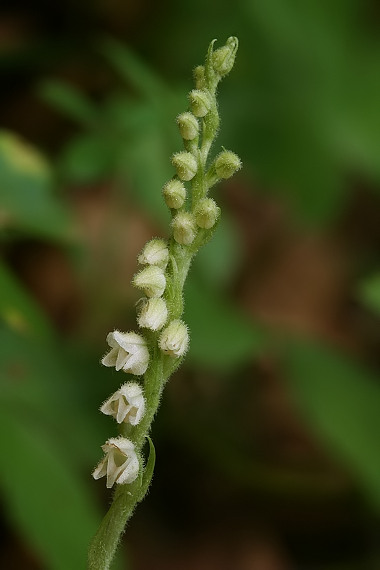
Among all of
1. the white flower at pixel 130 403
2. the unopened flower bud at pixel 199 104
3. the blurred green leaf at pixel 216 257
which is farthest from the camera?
the blurred green leaf at pixel 216 257

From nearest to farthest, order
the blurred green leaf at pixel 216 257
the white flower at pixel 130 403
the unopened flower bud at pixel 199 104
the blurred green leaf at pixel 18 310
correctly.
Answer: the white flower at pixel 130 403 → the unopened flower bud at pixel 199 104 → the blurred green leaf at pixel 18 310 → the blurred green leaf at pixel 216 257

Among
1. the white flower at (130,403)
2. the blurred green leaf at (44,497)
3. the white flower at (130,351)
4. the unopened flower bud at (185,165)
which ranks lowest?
the blurred green leaf at (44,497)

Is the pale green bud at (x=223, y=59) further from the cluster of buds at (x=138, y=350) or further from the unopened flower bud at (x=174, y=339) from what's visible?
the unopened flower bud at (x=174, y=339)

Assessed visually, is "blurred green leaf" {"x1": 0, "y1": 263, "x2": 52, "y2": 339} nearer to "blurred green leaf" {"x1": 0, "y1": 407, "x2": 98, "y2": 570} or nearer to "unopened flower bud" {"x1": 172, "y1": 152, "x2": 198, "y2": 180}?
"blurred green leaf" {"x1": 0, "y1": 407, "x2": 98, "y2": 570}

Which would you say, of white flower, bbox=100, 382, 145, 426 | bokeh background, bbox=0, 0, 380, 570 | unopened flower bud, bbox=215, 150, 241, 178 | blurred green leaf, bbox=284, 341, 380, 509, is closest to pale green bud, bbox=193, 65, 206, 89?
unopened flower bud, bbox=215, 150, 241, 178

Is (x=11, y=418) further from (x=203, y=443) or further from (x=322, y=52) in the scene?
(x=322, y=52)

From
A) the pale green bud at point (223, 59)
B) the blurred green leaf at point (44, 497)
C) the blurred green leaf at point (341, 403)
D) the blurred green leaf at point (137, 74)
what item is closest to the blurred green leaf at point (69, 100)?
the blurred green leaf at point (137, 74)

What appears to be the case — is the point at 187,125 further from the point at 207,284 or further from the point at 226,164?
the point at 207,284
